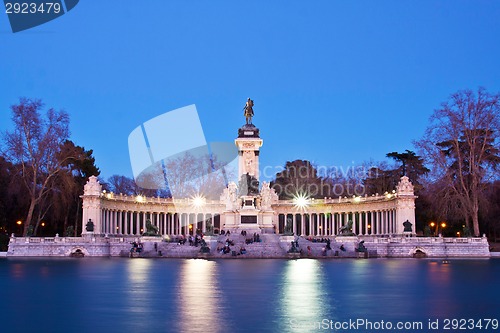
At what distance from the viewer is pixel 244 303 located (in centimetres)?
2005

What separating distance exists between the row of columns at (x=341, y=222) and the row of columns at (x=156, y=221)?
1208cm

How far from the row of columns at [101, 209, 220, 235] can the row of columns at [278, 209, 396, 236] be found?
39.6 ft

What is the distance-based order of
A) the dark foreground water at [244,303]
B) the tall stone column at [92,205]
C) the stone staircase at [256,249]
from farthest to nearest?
the tall stone column at [92,205], the stone staircase at [256,249], the dark foreground water at [244,303]

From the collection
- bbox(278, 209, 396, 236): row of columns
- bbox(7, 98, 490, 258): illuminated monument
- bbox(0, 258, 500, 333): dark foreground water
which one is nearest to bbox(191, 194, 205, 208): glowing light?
bbox(7, 98, 490, 258): illuminated monument

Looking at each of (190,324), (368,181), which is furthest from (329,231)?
(190,324)

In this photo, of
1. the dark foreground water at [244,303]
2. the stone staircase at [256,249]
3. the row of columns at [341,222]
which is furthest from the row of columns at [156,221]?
the dark foreground water at [244,303]

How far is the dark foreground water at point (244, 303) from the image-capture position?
16000 millimetres

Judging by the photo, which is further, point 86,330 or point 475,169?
point 475,169

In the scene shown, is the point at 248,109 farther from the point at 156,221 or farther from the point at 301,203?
the point at 156,221

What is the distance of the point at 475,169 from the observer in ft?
211

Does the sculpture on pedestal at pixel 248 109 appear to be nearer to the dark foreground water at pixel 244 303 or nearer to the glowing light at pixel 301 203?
the glowing light at pixel 301 203

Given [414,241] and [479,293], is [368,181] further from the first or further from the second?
[479,293]

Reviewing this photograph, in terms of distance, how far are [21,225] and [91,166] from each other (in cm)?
1343

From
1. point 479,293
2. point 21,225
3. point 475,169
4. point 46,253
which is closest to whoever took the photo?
point 479,293
